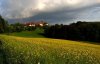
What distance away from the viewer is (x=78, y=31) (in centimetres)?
8188

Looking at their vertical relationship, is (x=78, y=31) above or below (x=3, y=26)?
below

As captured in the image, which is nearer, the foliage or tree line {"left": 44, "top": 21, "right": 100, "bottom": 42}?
tree line {"left": 44, "top": 21, "right": 100, "bottom": 42}

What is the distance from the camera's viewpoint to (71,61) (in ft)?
32.5

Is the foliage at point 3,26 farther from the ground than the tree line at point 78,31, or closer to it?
farther from the ground

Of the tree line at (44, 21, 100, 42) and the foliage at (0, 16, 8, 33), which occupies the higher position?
the foliage at (0, 16, 8, 33)

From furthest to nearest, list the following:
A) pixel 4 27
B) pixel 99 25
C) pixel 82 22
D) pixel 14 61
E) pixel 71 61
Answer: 1. pixel 4 27
2. pixel 82 22
3. pixel 99 25
4. pixel 14 61
5. pixel 71 61

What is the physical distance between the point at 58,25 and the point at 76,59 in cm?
8814

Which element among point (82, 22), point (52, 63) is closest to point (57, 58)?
point (52, 63)

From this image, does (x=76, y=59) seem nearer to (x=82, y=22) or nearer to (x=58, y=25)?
(x=82, y=22)

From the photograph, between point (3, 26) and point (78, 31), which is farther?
point (3, 26)

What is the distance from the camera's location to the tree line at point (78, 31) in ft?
234

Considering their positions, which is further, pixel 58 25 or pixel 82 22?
pixel 58 25

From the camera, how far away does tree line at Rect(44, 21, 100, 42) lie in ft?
234

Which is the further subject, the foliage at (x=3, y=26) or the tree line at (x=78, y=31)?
the foliage at (x=3, y=26)
